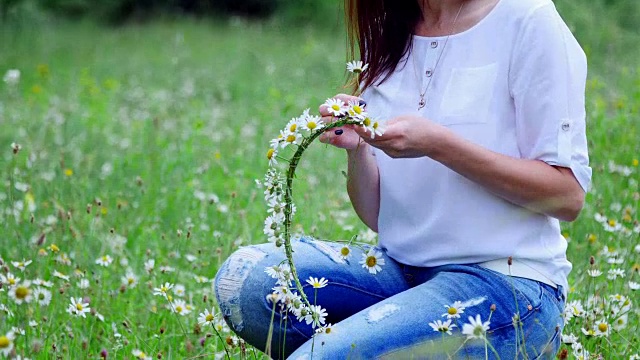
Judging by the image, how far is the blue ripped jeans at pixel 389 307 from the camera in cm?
178

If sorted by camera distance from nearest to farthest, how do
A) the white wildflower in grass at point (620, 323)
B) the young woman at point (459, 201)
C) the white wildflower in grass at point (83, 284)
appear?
the young woman at point (459, 201) < the white wildflower in grass at point (620, 323) < the white wildflower in grass at point (83, 284)

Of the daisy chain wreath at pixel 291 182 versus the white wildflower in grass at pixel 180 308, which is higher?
the daisy chain wreath at pixel 291 182

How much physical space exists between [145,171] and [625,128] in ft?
7.17

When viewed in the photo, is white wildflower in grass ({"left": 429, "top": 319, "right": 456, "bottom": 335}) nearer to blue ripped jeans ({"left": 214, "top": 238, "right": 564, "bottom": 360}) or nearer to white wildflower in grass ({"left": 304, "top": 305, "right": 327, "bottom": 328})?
blue ripped jeans ({"left": 214, "top": 238, "right": 564, "bottom": 360})

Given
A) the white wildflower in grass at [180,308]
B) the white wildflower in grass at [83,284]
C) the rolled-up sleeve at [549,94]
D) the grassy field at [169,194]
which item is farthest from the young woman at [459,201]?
the white wildflower in grass at [83,284]

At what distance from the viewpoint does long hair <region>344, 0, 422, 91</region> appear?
2.18 m

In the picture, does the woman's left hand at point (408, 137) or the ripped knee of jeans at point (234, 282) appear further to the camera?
the ripped knee of jeans at point (234, 282)

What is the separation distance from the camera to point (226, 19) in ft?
38.4

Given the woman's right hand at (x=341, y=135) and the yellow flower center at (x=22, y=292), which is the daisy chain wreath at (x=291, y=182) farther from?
the yellow flower center at (x=22, y=292)

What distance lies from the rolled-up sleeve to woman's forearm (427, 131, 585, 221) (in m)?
0.03

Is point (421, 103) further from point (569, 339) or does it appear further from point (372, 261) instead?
point (569, 339)

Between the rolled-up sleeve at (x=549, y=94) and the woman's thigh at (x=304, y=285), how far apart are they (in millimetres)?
415

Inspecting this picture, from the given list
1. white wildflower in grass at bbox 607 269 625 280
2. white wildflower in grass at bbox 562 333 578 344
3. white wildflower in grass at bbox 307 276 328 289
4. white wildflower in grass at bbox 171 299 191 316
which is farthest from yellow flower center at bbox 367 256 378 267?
white wildflower in grass at bbox 607 269 625 280

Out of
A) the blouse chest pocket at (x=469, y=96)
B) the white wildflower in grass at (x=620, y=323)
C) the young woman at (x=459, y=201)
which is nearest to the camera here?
the young woman at (x=459, y=201)
